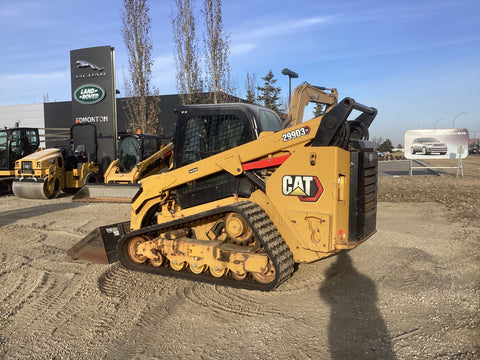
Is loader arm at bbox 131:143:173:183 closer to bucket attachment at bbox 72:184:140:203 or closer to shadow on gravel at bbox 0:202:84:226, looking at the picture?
bucket attachment at bbox 72:184:140:203

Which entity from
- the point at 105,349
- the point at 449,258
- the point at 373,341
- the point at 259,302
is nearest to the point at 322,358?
the point at 373,341

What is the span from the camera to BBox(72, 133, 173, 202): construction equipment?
10.7 m

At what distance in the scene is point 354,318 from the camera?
3686 mm

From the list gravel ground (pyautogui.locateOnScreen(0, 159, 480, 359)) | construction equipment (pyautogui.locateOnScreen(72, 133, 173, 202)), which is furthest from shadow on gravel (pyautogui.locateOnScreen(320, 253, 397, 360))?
construction equipment (pyautogui.locateOnScreen(72, 133, 173, 202))

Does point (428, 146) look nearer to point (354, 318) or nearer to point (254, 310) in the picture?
point (354, 318)

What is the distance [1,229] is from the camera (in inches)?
301

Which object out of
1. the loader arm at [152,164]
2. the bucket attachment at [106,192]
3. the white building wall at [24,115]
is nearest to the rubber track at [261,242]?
the bucket attachment at [106,192]

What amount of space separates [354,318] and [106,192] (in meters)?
8.57

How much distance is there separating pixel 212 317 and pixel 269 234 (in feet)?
3.24

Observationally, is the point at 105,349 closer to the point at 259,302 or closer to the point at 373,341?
the point at 259,302

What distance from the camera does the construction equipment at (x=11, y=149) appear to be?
45.1 ft

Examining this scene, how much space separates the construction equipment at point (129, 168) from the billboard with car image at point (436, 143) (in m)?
11.8

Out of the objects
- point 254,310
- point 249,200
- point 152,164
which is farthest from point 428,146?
point 254,310

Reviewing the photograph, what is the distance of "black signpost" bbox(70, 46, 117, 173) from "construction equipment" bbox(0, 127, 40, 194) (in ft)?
9.33
